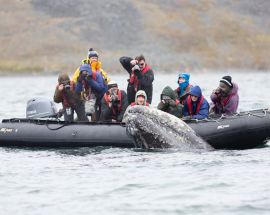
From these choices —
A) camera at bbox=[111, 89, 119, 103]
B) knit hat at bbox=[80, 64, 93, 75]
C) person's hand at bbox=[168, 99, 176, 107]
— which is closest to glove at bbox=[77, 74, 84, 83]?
knit hat at bbox=[80, 64, 93, 75]

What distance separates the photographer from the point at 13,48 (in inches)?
4387

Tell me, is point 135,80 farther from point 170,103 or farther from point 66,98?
point 170,103

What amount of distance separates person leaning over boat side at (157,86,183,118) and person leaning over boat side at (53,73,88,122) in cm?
204

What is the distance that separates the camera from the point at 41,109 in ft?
56.2

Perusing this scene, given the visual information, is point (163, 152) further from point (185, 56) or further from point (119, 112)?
point (185, 56)

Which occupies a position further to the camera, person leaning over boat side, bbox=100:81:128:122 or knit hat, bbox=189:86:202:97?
person leaning over boat side, bbox=100:81:128:122

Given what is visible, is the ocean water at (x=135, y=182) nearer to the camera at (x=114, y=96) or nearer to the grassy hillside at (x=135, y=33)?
the camera at (x=114, y=96)

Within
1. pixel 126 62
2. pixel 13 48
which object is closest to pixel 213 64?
pixel 13 48

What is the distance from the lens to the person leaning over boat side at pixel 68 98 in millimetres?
16641

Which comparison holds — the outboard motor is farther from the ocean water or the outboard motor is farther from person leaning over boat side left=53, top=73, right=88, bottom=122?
the ocean water

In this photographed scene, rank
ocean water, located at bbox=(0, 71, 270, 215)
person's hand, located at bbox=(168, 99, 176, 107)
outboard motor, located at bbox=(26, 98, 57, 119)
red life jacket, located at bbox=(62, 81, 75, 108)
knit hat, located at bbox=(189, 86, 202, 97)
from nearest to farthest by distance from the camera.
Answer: ocean water, located at bbox=(0, 71, 270, 215)
knit hat, located at bbox=(189, 86, 202, 97)
person's hand, located at bbox=(168, 99, 176, 107)
red life jacket, located at bbox=(62, 81, 75, 108)
outboard motor, located at bbox=(26, 98, 57, 119)

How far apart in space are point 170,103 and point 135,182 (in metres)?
3.78

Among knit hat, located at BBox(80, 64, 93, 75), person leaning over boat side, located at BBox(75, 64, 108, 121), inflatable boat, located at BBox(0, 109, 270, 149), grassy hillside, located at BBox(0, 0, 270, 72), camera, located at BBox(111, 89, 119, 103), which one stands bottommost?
inflatable boat, located at BBox(0, 109, 270, 149)

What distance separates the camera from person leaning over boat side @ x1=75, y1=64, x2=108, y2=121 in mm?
16812
